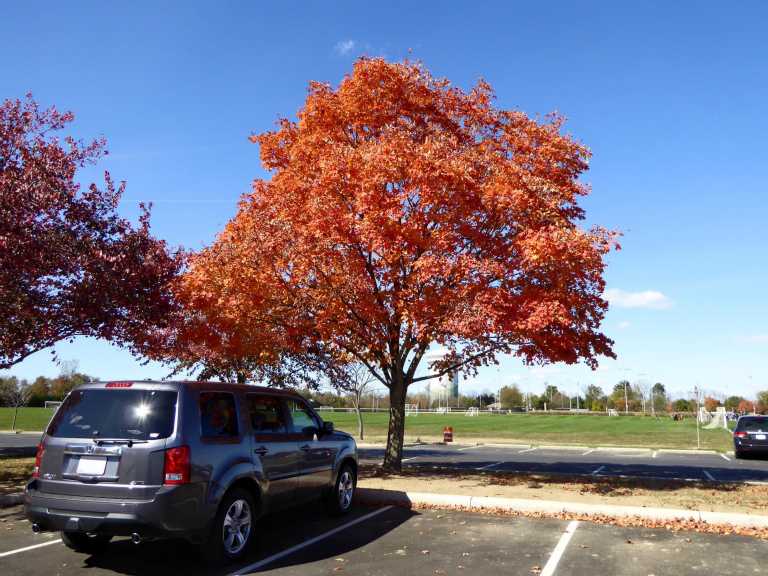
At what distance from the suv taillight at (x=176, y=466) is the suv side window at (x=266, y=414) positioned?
50.5 inches

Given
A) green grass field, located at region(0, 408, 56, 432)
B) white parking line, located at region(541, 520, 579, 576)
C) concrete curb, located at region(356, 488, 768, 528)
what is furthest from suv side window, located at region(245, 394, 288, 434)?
green grass field, located at region(0, 408, 56, 432)

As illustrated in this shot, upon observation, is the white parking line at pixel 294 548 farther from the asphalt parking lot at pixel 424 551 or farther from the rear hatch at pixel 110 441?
the rear hatch at pixel 110 441

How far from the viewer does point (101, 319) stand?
12.1 m

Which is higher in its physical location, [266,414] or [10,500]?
[266,414]

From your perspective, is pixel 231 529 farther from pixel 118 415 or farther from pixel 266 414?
pixel 118 415

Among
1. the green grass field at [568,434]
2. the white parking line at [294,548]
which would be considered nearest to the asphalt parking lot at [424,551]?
the white parking line at [294,548]

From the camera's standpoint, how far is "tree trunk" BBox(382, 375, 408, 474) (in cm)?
1366

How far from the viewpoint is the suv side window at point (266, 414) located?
692 cm

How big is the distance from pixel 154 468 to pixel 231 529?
1.28 meters

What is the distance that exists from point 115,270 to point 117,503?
7.18 metres

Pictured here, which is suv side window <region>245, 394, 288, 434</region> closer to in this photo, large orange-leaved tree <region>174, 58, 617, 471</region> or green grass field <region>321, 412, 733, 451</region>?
large orange-leaved tree <region>174, 58, 617, 471</region>

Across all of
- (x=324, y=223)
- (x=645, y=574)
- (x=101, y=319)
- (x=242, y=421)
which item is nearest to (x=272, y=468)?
(x=242, y=421)

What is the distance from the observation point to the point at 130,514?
5.38 meters

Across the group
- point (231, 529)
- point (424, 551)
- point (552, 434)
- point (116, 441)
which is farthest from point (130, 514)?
point (552, 434)
